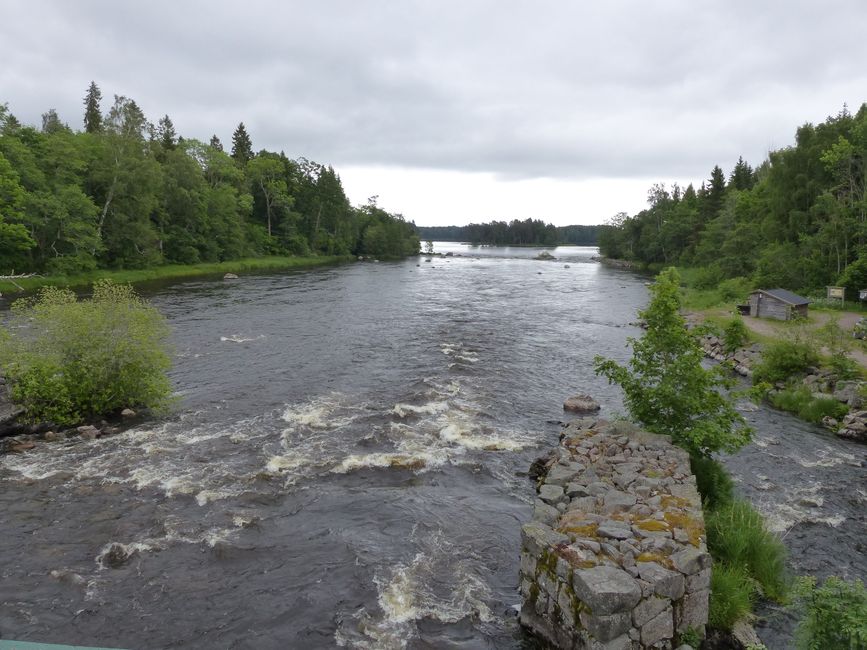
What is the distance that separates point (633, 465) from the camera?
14.0 m

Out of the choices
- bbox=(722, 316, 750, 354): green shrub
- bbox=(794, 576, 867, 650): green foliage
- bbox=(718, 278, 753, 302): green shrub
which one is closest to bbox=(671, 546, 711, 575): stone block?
bbox=(794, 576, 867, 650): green foliage

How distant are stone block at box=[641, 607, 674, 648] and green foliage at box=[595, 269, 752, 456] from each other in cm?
631

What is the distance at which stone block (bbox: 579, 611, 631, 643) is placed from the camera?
29.2 feet

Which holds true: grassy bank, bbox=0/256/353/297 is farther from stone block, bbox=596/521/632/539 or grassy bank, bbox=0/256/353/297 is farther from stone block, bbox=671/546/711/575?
stone block, bbox=671/546/711/575

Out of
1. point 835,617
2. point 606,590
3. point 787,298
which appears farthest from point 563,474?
point 787,298

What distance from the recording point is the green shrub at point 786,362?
89.8 feet

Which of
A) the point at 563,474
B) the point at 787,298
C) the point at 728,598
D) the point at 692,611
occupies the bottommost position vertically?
the point at 728,598

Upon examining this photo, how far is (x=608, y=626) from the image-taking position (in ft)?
29.2

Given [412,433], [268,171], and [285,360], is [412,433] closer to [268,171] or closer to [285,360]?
[285,360]

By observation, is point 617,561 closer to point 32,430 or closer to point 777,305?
point 32,430

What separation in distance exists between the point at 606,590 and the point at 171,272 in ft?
236

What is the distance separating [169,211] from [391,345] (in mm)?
58667

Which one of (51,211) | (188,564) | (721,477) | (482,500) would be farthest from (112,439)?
(51,211)

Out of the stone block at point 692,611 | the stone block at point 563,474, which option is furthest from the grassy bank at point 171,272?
the stone block at point 692,611
